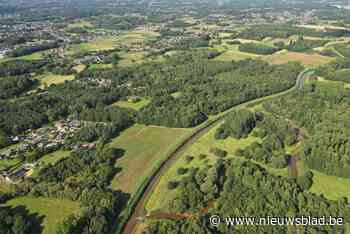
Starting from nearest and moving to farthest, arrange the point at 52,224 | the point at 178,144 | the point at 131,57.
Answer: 1. the point at 52,224
2. the point at 178,144
3. the point at 131,57

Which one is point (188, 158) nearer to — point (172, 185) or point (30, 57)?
point (172, 185)

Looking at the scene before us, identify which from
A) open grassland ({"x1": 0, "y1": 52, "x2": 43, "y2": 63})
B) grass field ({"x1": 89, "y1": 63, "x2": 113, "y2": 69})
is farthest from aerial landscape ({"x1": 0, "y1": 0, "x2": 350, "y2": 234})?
open grassland ({"x1": 0, "y1": 52, "x2": 43, "y2": 63})

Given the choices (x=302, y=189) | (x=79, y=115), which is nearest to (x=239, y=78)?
(x=79, y=115)

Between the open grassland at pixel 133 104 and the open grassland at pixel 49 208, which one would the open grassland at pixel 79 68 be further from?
the open grassland at pixel 49 208

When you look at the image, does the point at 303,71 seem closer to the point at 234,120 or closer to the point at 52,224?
the point at 234,120

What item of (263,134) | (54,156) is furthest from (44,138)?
(263,134)

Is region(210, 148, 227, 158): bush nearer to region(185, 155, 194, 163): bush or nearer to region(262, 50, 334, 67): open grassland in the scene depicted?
region(185, 155, 194, 163): bush
